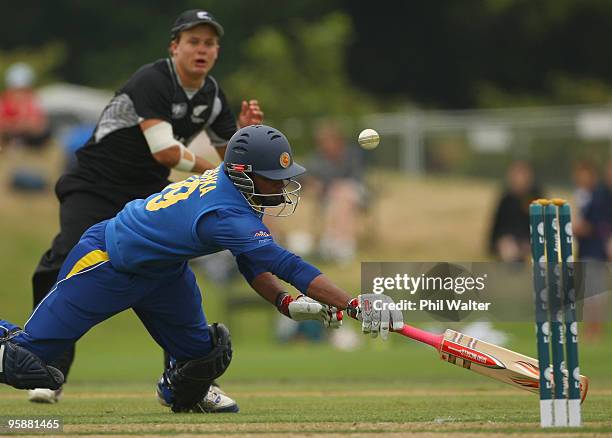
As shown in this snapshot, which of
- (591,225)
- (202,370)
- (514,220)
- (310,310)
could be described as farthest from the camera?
(514,220)

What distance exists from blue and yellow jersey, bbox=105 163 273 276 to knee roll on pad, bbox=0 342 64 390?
0.71 metres

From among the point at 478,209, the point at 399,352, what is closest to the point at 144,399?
the point at 399,352

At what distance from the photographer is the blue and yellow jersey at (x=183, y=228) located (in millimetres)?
7270

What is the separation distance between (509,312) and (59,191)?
348 centimetres

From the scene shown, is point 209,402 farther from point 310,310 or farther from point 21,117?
point 21,117

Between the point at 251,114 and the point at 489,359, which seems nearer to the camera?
the point at 489,359

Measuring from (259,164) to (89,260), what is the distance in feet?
3.99

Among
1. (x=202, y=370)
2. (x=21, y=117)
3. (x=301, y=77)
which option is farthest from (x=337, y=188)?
(x=202, y=370)

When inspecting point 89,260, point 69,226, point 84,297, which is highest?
point 69,226

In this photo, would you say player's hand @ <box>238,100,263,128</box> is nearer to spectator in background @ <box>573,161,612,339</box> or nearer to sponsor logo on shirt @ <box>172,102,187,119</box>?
sponsor logo on shirt @ <box>172,102,187,119</box>

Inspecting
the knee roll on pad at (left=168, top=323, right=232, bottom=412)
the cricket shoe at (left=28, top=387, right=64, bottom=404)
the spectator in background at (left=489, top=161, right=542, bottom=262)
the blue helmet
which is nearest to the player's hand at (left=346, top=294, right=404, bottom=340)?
the blue helmet

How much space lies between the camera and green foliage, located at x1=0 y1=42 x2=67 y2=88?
105ft

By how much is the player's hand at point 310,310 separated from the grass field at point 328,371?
58cm

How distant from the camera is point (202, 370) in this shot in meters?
8.41
